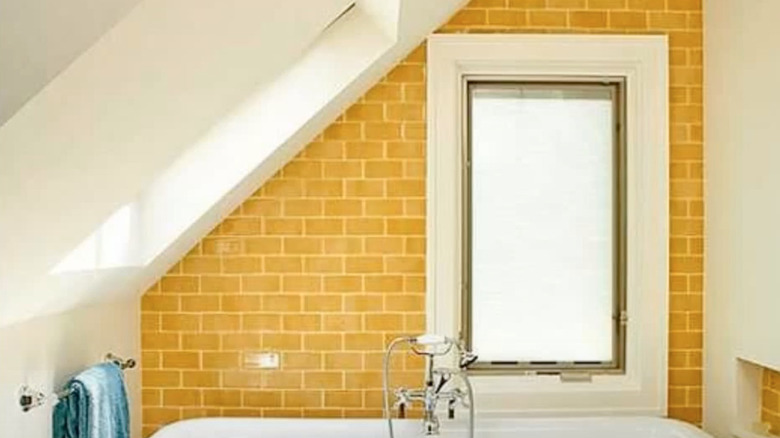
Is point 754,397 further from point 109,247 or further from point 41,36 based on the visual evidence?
point 41,36

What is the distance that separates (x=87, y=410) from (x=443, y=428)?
4.84 feet

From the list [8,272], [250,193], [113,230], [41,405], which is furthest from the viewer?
[250,193]

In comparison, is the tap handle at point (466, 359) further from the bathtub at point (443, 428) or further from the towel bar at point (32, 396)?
→ the towel bar at point (32, 396)

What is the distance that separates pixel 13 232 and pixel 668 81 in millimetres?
2935

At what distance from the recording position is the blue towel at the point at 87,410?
301cm

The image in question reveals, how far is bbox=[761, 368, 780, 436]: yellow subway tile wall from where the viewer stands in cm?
370

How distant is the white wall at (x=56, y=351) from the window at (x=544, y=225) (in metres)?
1.47

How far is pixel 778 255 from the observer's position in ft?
11.1

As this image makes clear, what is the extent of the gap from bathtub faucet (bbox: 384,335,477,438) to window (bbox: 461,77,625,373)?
230 millimetres

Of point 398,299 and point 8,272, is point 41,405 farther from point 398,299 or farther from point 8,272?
point 398,299

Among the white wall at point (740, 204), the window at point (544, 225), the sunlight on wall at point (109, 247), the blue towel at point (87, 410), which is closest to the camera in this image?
the sunlight on wall at point (109, 247)

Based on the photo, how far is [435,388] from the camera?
3.75 meters

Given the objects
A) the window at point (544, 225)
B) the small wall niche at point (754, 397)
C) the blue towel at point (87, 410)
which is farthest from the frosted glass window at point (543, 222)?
the blue towel at point (87, 410)

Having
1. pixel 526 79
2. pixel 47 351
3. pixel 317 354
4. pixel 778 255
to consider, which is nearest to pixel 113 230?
pixel 47 351
